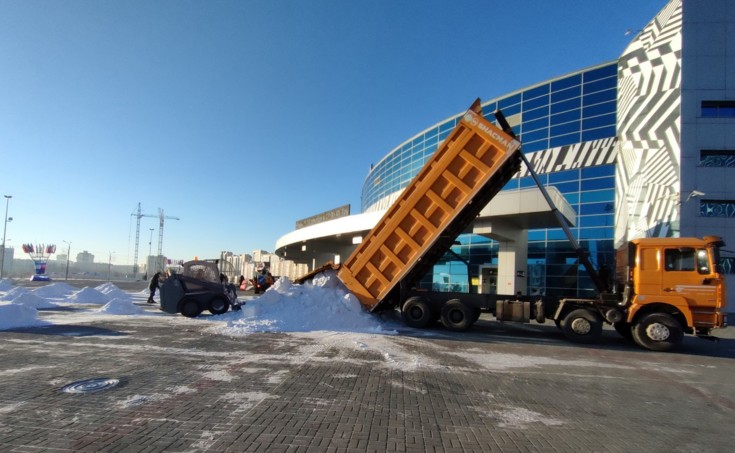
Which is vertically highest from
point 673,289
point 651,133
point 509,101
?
point 509,101

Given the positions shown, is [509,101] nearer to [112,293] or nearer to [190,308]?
[190,308]

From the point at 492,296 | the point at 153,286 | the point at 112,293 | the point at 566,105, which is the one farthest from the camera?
the point at 566,105

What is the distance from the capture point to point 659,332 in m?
10.1

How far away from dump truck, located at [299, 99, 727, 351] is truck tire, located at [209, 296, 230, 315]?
4.09 m

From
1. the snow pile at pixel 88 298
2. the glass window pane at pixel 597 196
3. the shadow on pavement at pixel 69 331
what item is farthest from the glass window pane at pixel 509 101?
the shadow on pavement at pixel 69 331

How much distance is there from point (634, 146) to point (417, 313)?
1833 cm

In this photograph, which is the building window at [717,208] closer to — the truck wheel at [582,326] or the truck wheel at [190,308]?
the truck wheel at [582,326]

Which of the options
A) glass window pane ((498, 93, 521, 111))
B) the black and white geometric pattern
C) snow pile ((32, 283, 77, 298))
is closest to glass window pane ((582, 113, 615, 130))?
the black and white geometric pattern

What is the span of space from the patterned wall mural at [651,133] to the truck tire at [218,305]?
68.2 ft

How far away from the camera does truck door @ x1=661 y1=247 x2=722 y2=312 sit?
31.7 feet

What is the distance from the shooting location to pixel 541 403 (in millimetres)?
5562

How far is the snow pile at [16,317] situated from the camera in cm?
1077

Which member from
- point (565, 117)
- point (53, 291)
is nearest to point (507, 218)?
point (565, 117)

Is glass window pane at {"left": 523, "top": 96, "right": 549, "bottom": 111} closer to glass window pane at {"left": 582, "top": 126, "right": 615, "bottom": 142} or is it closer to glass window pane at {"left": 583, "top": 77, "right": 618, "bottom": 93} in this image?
glass window pane at {"left": 583, "top": 77, "right": 618, "bottom": 93}
